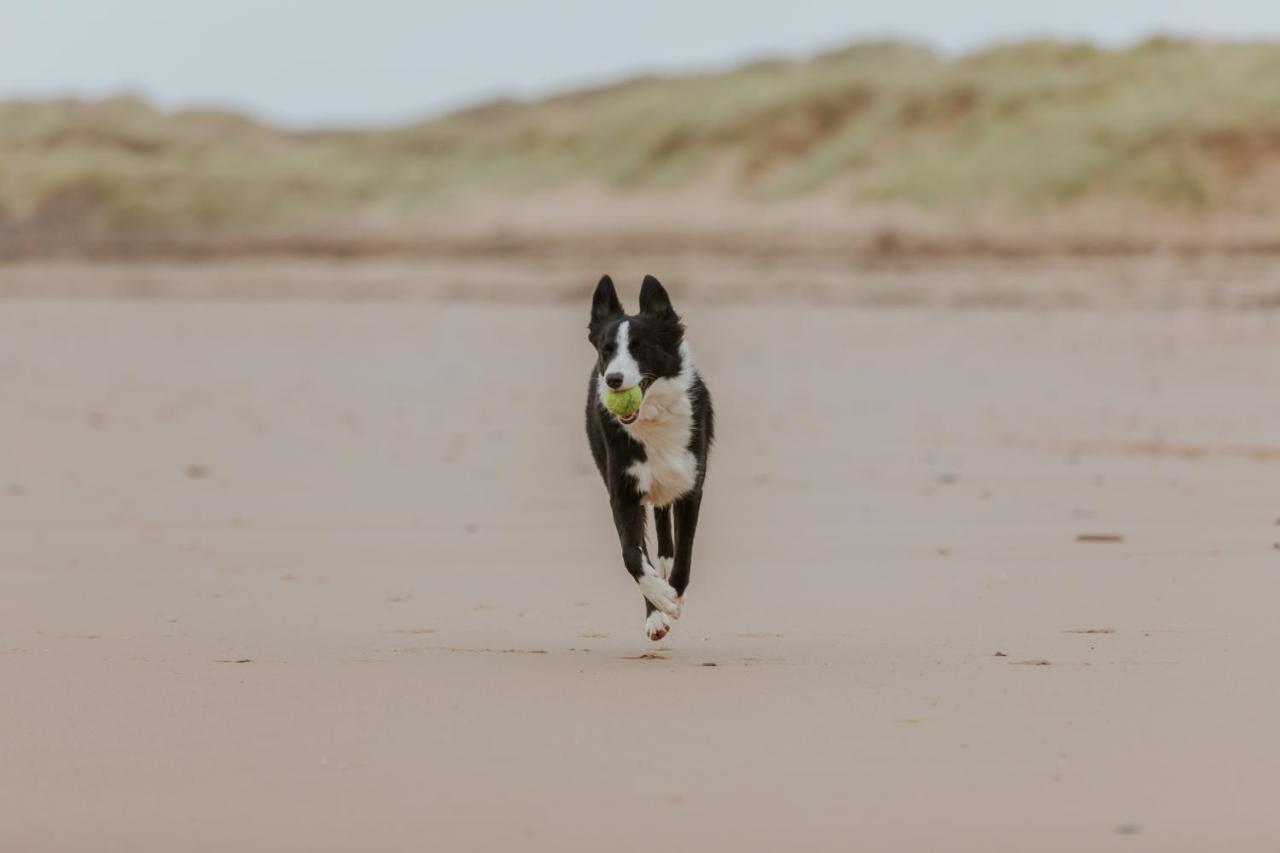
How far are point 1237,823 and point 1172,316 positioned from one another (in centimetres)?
1664

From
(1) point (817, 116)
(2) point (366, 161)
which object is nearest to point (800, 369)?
(1) point (817, 116)

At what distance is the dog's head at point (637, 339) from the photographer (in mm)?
6574

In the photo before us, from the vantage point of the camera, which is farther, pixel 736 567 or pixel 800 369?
pixel 800 369

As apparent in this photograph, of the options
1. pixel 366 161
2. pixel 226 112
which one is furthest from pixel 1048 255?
pixel 226 112

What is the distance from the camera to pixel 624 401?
21.6 feet

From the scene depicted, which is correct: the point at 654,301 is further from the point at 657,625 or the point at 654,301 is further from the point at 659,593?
the point at 657,625

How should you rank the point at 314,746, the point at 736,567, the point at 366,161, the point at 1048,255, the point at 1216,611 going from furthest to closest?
the point at 366,161
the point at 1048,255
the point at 736,567
the point at 1216,611
the point at 314,746

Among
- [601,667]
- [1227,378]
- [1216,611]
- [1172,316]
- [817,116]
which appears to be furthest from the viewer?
[817,116]

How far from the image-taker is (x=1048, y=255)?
28203 millimetres

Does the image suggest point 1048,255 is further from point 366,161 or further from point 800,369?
point 366,161

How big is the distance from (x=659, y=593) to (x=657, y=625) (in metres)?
0.11

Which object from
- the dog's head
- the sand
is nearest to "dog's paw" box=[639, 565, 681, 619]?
the sand

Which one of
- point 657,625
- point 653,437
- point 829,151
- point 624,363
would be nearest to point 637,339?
point 624,363

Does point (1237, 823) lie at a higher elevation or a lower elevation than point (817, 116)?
lower
